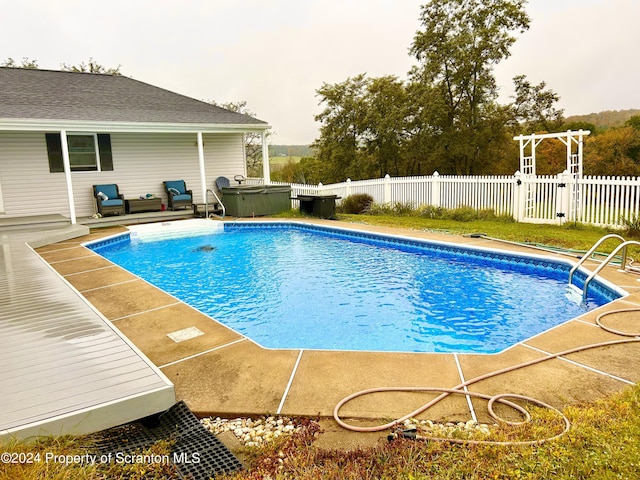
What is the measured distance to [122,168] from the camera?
13172 mm

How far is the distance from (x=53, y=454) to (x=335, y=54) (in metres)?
24.4

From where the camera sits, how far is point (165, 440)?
94.3 inches

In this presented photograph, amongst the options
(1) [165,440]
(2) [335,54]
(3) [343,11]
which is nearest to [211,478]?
(1) [165,440]

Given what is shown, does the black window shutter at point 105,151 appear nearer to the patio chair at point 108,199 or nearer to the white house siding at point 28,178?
the patio chair at point 108,199

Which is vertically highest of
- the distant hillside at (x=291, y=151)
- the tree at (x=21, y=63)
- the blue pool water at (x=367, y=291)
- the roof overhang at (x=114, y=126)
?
the tree at (x=21, y=63)

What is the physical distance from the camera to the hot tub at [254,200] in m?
12.9

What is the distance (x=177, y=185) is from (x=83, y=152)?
2776 mm

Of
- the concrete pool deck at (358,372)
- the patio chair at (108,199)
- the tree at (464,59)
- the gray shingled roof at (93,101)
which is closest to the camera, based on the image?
the concrete pool deck at (358,372)

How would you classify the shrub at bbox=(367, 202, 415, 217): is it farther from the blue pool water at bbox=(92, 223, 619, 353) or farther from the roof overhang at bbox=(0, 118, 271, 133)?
the roof overhang at bbox=(0, 118, 271, 133)

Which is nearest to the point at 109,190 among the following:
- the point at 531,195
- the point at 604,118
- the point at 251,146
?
the point at 531,195

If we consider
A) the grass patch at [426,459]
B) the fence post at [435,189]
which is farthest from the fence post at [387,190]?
the grass patch at [426,459]

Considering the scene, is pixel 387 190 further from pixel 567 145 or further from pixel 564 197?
pixel 564 197

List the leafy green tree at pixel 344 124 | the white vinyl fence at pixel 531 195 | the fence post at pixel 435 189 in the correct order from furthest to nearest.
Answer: the leafy green tree at pixel 344 124
the fence post at pixel 435 189
the white vinyl fence at pixel 531 195

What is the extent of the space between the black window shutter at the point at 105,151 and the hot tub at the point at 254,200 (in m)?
3.48
